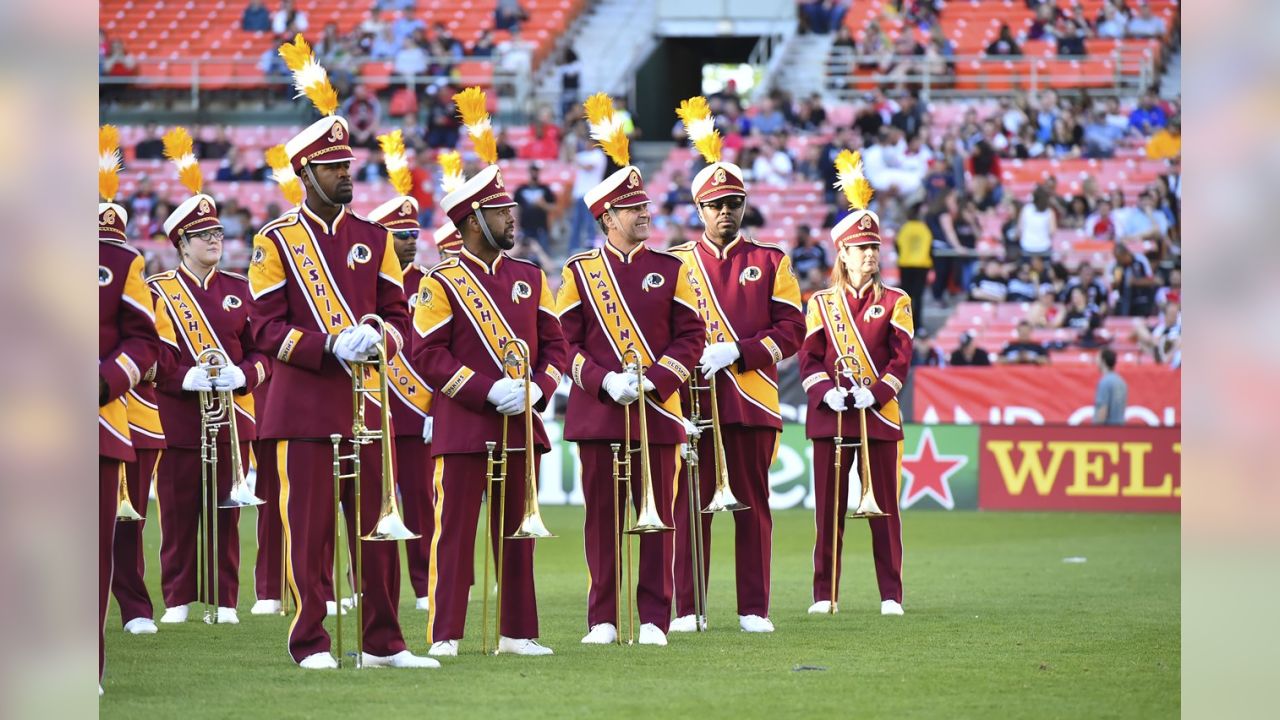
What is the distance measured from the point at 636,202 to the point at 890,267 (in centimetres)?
1675

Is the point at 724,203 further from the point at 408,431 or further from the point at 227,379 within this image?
the point at 227,379

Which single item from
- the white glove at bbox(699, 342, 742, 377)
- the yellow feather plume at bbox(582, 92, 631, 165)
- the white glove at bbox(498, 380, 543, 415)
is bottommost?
the white glove at bbox(498, 380, 543, 415)

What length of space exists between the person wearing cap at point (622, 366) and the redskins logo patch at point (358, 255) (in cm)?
143

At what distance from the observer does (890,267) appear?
26.2 m

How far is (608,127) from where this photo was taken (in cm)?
1000

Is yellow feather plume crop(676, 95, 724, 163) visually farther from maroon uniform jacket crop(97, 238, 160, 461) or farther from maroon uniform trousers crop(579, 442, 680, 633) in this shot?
maroon uniform jacket crop(97, 238, 160, 461)

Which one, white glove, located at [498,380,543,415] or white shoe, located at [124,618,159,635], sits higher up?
white glove, located at [498,380,543,415]

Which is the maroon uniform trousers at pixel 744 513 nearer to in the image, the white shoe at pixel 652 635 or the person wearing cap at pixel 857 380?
the white shoe at pixel 652 635

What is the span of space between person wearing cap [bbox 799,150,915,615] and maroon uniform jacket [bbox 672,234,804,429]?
3.79 ft

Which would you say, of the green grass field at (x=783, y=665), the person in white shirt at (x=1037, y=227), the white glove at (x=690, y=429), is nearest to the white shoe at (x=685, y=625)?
the green grass field at (x=783, y=665)

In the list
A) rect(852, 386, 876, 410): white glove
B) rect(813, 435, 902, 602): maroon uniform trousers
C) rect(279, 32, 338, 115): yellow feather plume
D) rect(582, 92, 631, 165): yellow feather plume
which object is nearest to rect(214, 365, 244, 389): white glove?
rect(582, 92, 631, 165): yellow feather plume

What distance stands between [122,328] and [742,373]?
151 inches

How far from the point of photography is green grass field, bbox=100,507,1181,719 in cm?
751

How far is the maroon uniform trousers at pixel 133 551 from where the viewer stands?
10742 millimetres
